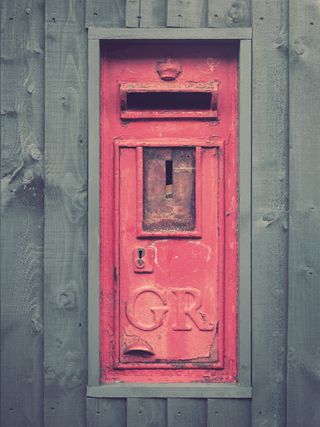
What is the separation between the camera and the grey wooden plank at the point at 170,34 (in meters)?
3.48

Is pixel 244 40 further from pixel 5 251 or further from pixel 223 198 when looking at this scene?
pixel 5 251

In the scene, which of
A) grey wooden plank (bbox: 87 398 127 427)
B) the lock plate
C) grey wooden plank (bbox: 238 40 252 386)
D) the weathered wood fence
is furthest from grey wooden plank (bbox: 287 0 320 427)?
grey wooden plank (bbox: 87 398 127 427)

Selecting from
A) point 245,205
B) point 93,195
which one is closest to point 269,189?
point 245,205

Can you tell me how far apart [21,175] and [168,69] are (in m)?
1.06

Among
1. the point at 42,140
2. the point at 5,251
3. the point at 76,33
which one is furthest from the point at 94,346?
the point at 76,33

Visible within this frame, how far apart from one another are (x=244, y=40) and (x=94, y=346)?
197 cm

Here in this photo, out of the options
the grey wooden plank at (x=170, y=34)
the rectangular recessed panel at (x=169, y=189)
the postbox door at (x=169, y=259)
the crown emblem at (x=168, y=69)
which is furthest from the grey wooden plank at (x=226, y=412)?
the grey wooden plank at (x=170, y=34)

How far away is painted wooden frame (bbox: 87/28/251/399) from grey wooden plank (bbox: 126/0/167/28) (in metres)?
0.05

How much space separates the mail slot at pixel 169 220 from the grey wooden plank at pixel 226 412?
0.46 feet

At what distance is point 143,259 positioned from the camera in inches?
141

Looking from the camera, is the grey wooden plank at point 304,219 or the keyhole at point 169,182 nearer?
the grey wooden plank at point 304,219

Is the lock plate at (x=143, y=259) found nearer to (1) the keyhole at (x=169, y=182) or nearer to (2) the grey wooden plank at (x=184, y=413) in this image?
(1) the keyhole at (x=169, y=182)

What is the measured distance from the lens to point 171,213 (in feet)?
11.7

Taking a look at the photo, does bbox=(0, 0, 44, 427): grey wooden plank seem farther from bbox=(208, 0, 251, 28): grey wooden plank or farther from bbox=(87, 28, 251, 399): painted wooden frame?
bbox=(208, 0, 251, 28): grey wooden plank
